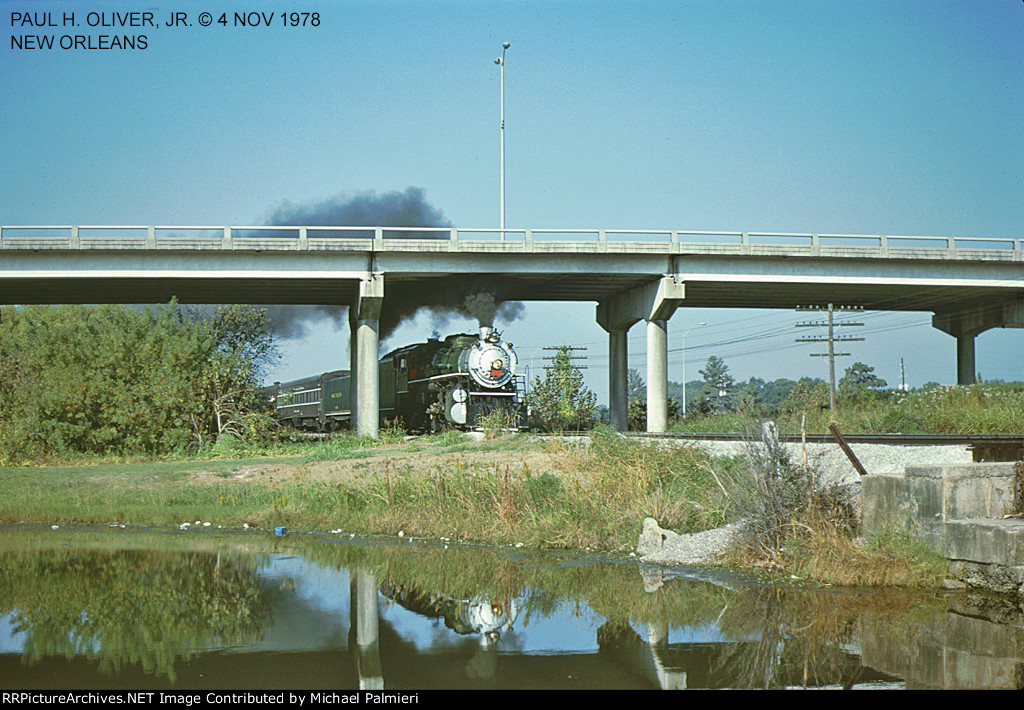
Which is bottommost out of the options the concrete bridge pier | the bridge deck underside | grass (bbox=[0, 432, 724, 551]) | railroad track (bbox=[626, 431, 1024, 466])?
grass (bbox=[0, 432, 724, 551])

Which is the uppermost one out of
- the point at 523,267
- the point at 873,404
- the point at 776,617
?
the point at 523,267

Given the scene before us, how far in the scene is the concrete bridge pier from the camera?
4519cm

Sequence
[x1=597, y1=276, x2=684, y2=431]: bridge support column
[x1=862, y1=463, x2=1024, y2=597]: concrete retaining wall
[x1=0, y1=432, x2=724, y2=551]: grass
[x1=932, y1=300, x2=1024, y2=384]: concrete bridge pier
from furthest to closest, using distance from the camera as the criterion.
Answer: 1. [x1=932, y1=300, x2=1024, y2=384]: concrete bridge pier
2. [x1=597, y1=276, x2=684, y2=431]: bridge support column
3. [x1=0, y1=432, x2=724, y2=551]: grass
4. [x1=862, y1=463, x2=1024, y2=597]: concrete retaining wall

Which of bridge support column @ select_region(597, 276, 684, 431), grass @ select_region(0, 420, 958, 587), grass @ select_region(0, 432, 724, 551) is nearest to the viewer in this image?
grass @ select_region(0, 420, 958, 587)

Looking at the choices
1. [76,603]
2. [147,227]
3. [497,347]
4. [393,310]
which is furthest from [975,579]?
[393,310]

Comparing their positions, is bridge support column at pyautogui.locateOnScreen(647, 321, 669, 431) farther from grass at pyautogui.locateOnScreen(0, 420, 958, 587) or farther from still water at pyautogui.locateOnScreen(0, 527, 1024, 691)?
still water at pyautogui.locateOnScreen(0, 527, 1024, 691)

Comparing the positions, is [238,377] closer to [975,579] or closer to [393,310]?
[393,310]

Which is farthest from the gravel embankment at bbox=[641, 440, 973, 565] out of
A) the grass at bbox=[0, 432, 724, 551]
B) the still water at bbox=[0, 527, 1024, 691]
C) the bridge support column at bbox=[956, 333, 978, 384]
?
the bridge support column at bbox=[956, 333, 978, 384]

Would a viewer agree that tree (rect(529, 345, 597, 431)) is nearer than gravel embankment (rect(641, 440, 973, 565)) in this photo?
No

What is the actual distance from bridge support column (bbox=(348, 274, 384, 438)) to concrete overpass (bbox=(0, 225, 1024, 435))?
47mm

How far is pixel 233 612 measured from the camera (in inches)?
366

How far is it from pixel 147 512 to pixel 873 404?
2939cm

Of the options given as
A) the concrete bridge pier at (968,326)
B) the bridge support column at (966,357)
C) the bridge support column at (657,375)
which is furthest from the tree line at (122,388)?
the bridge support column at (966,357)

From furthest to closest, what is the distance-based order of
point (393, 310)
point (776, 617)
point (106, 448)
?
point (393, 310) < point (106, 448) < point (776, 617)
